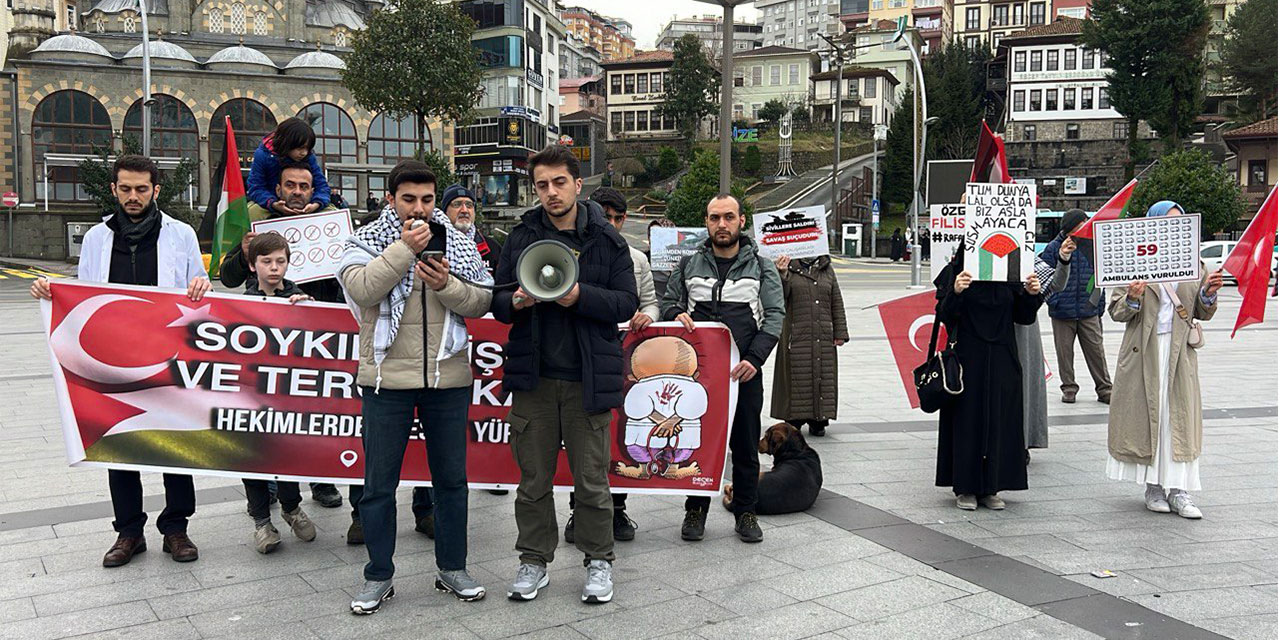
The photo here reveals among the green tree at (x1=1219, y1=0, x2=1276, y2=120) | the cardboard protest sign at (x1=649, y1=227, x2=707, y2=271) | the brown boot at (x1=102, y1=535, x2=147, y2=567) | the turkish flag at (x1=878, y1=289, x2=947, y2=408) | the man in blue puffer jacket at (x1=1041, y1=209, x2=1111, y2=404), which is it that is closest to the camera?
→ the brown boot at (x1=102, y1=535, x2=147, y2=567)

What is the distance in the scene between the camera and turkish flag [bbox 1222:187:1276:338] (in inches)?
246

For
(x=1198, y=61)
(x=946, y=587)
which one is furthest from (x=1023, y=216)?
(x=1198, y=61)

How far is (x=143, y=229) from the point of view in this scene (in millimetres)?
5520

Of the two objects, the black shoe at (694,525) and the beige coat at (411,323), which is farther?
the black shoe at (694,525)

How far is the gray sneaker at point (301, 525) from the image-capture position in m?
5.88

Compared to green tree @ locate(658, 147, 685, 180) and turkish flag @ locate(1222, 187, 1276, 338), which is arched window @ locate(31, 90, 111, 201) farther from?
turkish flag @ locate(1222, 187, 1276, 338)

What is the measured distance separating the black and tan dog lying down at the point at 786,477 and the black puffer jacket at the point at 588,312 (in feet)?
6.19

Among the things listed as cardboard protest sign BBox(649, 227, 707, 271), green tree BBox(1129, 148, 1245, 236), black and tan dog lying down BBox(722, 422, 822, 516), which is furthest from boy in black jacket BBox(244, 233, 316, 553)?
green tree BBox(1129, 148, 1245, 236)

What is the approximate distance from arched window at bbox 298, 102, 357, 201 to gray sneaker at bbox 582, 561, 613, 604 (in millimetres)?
51892

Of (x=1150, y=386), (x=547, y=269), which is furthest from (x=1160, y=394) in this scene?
(x=547, y=269)

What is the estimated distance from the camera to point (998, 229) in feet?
21.8

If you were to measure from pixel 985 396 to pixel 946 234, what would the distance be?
1096 millimetres

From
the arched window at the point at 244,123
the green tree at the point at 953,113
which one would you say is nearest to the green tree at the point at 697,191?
the arched window at the point at 244,123

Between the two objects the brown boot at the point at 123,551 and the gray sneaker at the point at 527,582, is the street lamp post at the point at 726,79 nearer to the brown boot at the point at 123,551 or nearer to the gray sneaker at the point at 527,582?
the gray sneaker at the point at 527,582
